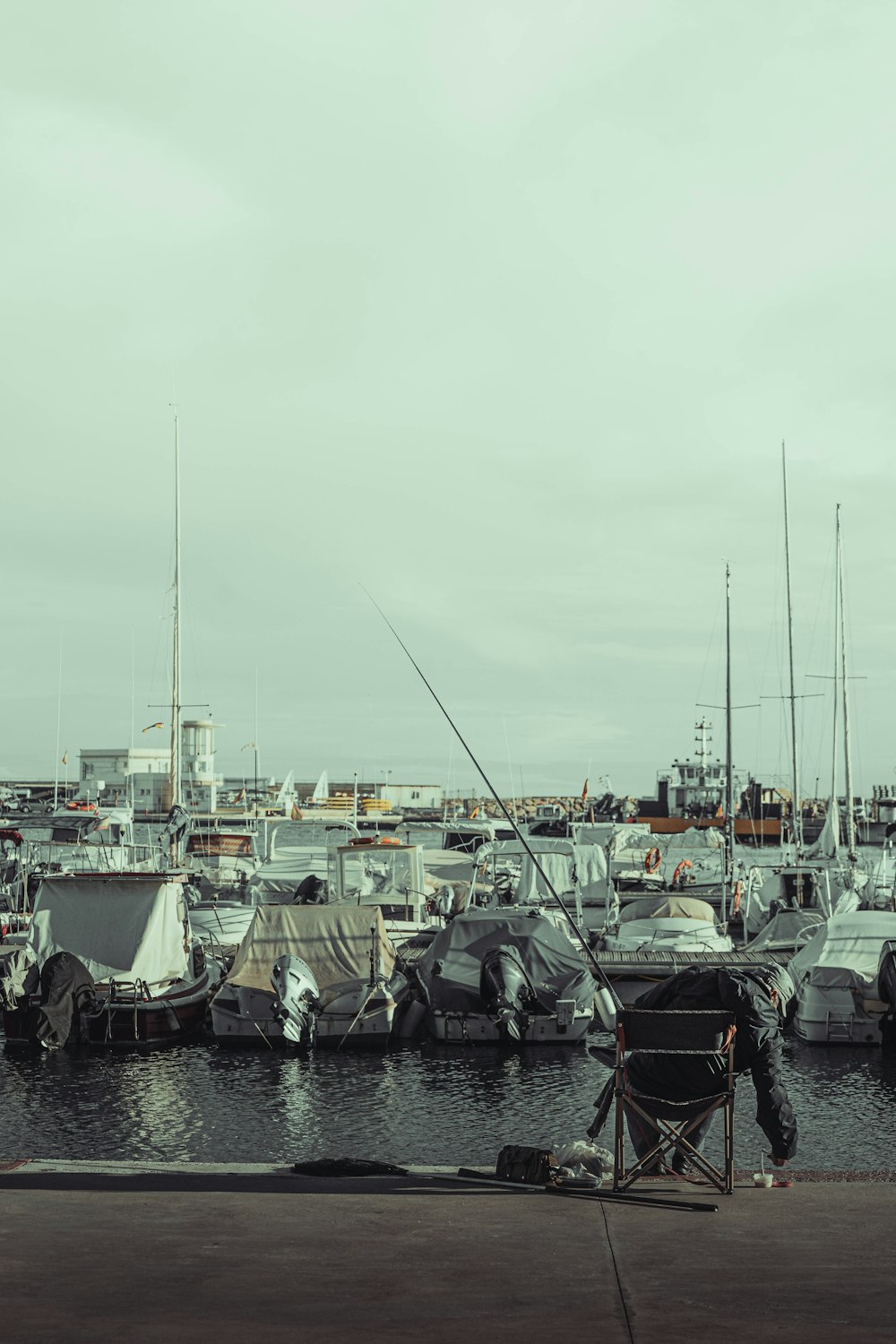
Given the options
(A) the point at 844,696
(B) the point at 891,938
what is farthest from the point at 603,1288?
(A) the point at 844,696

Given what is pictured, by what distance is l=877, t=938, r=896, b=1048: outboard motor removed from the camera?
87.5 ft

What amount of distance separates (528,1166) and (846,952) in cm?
2051

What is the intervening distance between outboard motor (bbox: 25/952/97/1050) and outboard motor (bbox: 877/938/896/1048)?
54.7 ft

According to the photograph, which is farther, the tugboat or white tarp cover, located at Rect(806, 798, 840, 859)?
the tugboat

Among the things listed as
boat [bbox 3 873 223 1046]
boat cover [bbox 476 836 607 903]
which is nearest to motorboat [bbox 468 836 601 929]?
boat cover [bbox 476 836 607 903]

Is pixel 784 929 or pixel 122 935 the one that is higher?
pixel 122 935

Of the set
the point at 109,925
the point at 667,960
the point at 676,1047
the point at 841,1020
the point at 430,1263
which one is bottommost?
the point at 841,1020

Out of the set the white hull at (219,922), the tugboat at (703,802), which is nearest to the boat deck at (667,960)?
the white hull at (219,922)

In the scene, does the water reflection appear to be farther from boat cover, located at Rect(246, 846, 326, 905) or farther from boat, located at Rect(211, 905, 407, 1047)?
boat cover, located at Rect(246, 846, 326, 905)

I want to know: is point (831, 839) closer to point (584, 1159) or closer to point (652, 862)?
point (652, 862)

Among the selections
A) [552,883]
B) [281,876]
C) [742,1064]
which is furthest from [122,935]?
[742,1064]

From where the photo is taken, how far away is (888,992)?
26844 mm

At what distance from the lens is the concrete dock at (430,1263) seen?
247 inches

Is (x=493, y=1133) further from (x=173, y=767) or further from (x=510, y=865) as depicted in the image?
(x=510, y=865)
